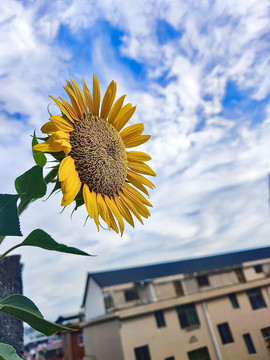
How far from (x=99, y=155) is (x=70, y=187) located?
134mm

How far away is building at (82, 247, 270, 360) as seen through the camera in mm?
11523

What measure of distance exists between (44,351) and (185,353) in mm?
13311

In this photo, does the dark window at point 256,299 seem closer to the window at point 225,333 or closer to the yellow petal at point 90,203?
the window at point 225,333

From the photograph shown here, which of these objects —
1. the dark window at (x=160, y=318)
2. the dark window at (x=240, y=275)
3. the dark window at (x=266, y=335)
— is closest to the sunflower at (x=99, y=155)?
the dark window at (x=160, y=318)

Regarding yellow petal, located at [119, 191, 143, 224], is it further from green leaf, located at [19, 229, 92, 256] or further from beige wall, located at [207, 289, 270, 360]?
beige wall, located at [207, 289, 270, 360]

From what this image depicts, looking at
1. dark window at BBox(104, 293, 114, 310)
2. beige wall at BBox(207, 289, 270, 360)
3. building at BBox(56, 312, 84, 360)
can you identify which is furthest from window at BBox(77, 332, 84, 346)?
beige wall at BBox(207, 289, 270, 360)

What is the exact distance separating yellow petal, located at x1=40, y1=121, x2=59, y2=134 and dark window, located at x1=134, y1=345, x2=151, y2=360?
41.2 ft

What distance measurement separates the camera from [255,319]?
44.7 ft

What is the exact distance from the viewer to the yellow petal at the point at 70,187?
17.1 inches

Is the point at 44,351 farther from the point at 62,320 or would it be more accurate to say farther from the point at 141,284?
the point at 141,284

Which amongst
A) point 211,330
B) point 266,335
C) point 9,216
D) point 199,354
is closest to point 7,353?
point 9,216

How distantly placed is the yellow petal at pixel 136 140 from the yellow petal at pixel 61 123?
0.17 m

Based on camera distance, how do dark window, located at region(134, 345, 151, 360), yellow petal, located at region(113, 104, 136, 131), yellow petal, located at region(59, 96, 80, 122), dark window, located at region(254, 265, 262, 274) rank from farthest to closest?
dark window, located at region(254, 265, 262, 274), dark window, located at region(134, 345, 151, 360), yellow petal, located at region(113, 104, 136, 131), yellow petal, located at region(59, 96, 80, 122)

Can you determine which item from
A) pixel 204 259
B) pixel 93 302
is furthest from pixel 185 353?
pixel 204 259
